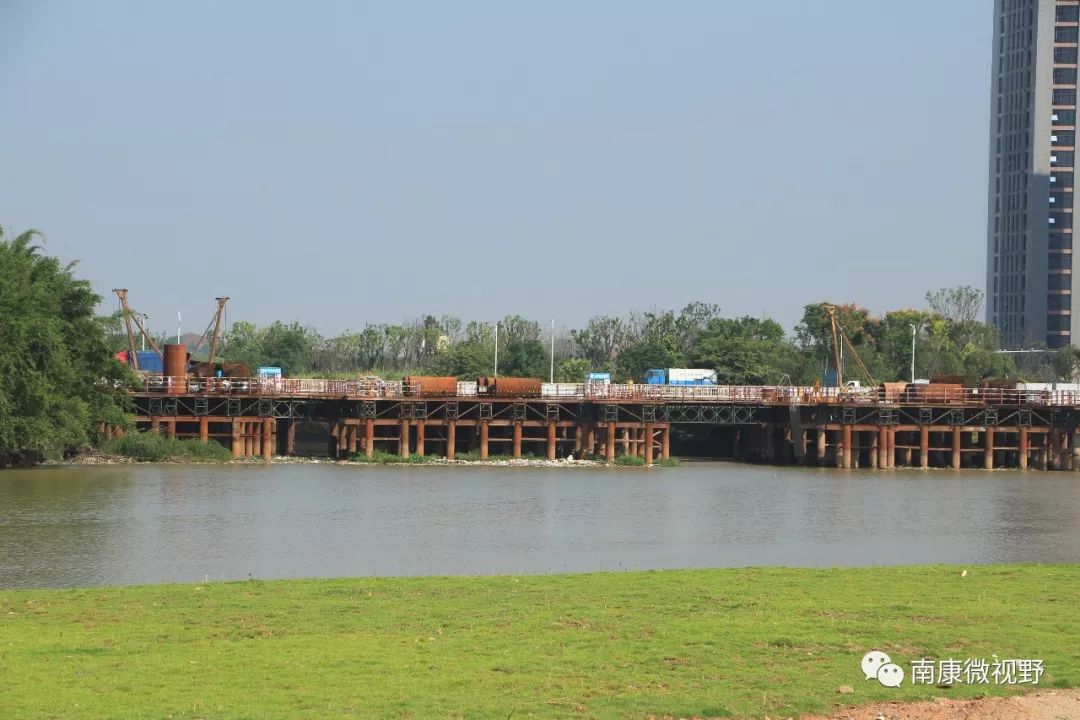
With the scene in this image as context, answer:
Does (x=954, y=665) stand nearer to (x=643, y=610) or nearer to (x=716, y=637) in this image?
(x=716, y=637)

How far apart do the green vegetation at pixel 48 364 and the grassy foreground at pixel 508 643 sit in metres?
39.8

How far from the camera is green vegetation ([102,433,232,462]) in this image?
80.3m

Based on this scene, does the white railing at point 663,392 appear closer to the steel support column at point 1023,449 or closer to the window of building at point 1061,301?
the steel support column at point 1023,449

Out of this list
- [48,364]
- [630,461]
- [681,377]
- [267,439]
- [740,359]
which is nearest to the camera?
[48,364]

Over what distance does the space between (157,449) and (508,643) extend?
60.9 metres

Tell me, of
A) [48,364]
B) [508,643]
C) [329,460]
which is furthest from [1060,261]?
[508,643]

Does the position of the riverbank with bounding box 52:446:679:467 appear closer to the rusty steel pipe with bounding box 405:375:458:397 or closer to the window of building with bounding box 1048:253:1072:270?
the rusty steel pipe with bounding box 405:375:458:397

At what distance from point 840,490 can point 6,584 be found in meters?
46.0

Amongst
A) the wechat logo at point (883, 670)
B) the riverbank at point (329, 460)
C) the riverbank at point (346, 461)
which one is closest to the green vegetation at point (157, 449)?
the riverbank at point (329, 460)

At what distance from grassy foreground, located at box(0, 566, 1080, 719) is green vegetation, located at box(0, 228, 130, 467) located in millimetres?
39759

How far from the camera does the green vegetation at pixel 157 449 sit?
263 ft

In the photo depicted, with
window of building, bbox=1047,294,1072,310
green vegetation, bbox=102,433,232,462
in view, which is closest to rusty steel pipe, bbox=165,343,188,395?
green vegetation, bbox=102,433,232,462

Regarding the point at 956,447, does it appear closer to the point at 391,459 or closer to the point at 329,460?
the point at 391,459

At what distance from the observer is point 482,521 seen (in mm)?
52406
